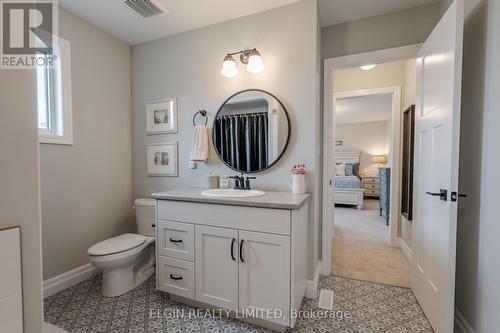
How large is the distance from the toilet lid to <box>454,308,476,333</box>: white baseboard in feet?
7.83

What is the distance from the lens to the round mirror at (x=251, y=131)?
1982 mm

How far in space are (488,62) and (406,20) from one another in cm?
102

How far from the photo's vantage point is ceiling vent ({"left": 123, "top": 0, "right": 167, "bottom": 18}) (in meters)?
1.90

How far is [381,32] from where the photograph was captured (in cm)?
209

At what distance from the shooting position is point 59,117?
6.68 ft

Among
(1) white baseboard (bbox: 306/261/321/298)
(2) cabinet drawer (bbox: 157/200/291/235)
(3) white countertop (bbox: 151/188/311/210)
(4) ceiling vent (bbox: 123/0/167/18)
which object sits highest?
(4) ceiling vent (bbox: 123/0/167/18)

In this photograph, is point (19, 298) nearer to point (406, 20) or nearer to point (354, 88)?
point (406, 20)

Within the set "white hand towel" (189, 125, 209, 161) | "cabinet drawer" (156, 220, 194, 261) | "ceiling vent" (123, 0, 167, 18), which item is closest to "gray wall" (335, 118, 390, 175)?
"white hand towel" (189, 125, 209, 161)

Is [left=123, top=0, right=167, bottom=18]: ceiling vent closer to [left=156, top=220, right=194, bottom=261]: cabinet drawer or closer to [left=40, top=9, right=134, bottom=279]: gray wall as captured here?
[left=40, top=9, right=134, bottom=279]: gray wall

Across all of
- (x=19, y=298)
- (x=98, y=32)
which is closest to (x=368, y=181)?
(x=98, y=32)

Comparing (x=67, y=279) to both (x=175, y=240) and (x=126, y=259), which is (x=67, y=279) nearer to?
Answer: (x=126, y=259)

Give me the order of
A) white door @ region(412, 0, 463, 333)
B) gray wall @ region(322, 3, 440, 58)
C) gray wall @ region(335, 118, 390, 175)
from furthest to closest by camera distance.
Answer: gray wall @ region(335, 118, 390, 175) < gray wall @ region(322, 3, 440, 58) < white door @ region(412, 0, 463, 333)

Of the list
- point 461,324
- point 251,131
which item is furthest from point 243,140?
point 461,324

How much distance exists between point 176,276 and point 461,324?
196cm
